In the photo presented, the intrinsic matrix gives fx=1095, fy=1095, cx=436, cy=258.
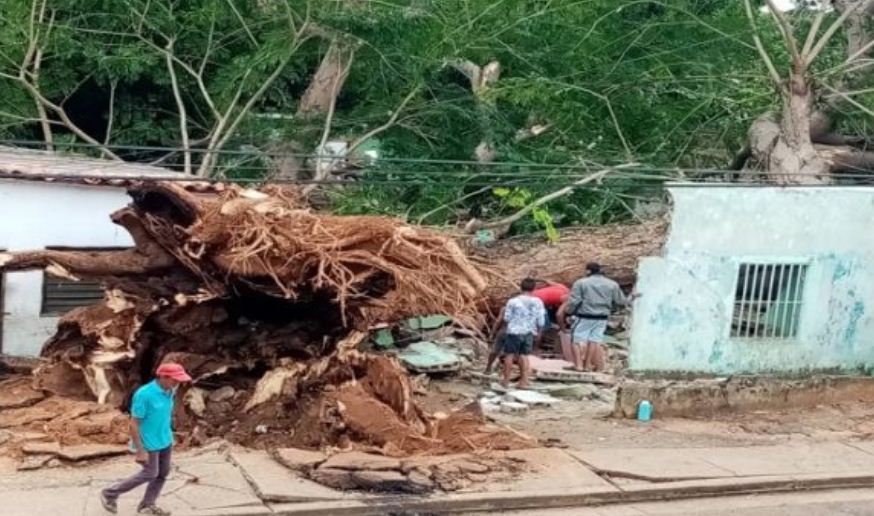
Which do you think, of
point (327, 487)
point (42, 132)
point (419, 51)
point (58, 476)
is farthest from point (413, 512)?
point (42, 132)

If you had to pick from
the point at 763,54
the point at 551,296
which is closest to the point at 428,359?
the point at 551,296

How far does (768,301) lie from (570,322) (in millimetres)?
2620

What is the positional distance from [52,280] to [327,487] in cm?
586

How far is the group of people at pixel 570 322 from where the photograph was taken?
13.7 metres

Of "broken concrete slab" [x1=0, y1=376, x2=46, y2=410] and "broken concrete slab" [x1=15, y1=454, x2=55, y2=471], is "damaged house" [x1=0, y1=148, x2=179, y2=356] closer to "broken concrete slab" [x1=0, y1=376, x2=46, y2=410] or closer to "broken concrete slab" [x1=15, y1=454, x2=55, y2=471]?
"broken concrete slab" [x1=0, y1=376, x2=46, y2=410]

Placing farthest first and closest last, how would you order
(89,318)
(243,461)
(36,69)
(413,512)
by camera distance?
(36,69) < (89,318) < (243,461) < (413,512)

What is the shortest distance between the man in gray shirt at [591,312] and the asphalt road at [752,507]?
4124mm

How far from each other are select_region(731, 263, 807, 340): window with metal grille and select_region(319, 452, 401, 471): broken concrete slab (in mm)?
5354

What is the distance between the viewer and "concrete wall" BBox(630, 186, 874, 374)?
42.9ft

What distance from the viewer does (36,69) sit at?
58.2ft

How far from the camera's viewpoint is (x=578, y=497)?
10023mm

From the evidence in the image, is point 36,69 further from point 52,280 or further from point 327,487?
point 327,487

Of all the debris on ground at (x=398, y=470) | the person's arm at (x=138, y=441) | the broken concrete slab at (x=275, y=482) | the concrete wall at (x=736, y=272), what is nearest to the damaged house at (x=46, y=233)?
the broken concrete slab at (x=275, y=482)

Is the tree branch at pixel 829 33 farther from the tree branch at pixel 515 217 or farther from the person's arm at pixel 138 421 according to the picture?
the person's arm at pixel 138 421
